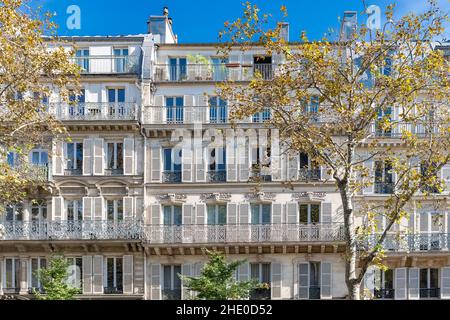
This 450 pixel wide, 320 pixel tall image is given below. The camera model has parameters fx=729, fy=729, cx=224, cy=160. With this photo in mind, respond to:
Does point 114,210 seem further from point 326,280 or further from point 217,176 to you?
point 326,280

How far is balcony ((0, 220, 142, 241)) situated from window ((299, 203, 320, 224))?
296 inches

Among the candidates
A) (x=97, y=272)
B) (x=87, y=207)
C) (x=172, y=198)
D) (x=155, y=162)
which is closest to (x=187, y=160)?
(x=155, y=162)

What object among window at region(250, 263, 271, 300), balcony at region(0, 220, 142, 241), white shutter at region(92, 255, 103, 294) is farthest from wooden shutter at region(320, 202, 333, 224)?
white shutter at region(92, 255, 103, 294)

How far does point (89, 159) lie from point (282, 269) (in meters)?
10.3

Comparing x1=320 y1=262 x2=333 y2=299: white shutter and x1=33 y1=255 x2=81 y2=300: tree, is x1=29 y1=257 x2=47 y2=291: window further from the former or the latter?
x1=320 y1=262 x2=333 y2=299: white shutter

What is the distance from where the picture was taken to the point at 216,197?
33.9m

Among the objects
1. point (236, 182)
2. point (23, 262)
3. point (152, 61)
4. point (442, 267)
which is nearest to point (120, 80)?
point (152, 61)

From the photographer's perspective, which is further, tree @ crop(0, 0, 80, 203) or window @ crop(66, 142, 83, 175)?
window @ crop(66, 142, 83, 175)

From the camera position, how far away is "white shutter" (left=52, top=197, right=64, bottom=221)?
Answer: 110ft

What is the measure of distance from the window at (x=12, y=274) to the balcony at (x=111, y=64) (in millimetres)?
9522

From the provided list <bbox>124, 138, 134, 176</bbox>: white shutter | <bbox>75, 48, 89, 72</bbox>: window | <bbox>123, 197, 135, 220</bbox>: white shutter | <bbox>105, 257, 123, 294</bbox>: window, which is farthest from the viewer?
<bbox>75, 48, 89, 72</bbox>: window

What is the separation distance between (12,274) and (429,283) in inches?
753

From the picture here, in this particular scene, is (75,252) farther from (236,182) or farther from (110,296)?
(236,182)

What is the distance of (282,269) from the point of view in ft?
109
